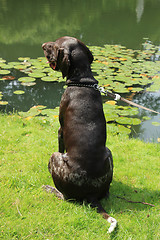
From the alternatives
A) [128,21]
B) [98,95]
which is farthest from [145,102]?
[128,21]

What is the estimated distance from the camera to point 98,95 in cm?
271

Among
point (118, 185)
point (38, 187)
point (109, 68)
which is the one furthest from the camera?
point (109, 68)

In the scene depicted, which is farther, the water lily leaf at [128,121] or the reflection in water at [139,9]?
the reflection in water at [139,9]

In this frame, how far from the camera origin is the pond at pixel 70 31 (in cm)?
673

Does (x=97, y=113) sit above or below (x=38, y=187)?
above

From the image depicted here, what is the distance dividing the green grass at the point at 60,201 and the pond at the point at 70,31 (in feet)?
5.48

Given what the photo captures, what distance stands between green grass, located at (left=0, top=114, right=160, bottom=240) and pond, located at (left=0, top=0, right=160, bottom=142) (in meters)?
1.67

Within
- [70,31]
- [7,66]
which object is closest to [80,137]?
[7,66]

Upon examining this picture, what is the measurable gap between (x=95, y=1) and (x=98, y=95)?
87.2ft

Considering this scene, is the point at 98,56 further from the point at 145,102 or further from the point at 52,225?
the point at 52,225

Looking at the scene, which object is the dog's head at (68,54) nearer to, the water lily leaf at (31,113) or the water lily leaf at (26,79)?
the water lily leaf at (31,113)

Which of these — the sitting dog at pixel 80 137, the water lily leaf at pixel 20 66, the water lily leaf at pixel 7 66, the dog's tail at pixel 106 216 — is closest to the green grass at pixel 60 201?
the dog's tail at pixel 106 216

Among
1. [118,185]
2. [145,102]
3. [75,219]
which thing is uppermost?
[75,219]

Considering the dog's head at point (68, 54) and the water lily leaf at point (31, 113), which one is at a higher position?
the dog's head at point (68, 54)
